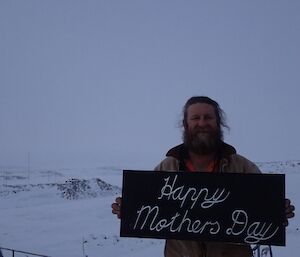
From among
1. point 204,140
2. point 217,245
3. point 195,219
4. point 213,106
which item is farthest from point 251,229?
point 213,106

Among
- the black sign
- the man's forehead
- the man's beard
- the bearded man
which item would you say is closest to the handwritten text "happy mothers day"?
the black sign

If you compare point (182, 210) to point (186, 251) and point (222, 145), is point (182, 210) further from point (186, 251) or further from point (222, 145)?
point (222, 145)

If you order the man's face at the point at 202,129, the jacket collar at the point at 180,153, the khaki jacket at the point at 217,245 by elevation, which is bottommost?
the khaki jacket at the point at 217,245

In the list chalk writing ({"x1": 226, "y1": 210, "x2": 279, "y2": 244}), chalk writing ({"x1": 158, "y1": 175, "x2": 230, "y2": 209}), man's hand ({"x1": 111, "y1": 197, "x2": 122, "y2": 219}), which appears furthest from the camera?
man's hand ({"x1": 111, "y1": 197, "x2": 122, "y2": 219})

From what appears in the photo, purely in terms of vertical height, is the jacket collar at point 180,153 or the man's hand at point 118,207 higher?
the jacket collar at point 180,153

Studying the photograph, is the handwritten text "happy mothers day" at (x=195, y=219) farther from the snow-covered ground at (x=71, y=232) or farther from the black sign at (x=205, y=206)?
the snow-covered ground at (x=71, y=232)

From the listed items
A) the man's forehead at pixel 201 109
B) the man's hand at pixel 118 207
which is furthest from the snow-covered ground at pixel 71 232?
the man's forehead at pixel 201 109

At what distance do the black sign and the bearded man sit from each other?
0.08m

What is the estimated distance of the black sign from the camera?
255 centimetres

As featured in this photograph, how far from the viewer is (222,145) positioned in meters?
2.65

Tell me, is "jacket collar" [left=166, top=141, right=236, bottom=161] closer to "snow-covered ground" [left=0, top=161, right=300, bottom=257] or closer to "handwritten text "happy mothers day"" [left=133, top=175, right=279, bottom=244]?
"handwritten text "happy mothers day"" [left=133, top=175, right=279, bottom=244]

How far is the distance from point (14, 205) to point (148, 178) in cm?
2123

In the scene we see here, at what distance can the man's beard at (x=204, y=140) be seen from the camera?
2.58 m

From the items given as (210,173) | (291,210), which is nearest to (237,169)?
(210,173)
